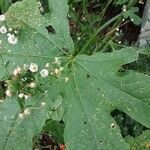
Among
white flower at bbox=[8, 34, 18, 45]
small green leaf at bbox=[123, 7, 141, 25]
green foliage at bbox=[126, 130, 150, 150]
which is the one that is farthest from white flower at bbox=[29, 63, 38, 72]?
small green leaf at bbox=[123, 7, 141, 25]

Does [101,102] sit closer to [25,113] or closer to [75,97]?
[75,97]

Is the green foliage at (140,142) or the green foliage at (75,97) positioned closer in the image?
the green foliage at (75,97)

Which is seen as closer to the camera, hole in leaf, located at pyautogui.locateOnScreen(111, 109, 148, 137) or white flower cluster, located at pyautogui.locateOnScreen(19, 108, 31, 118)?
white flower cluster, located at pyautogui.locateOnScreen(19, 108, 31, 118)

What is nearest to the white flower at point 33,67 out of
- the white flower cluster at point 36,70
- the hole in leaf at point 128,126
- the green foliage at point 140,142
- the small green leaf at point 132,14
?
the white flower cluster at point 36,70

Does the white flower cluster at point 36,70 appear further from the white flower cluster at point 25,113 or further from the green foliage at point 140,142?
the green foliage at point 140,142

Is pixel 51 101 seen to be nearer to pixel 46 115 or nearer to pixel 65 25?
pixel 46 115

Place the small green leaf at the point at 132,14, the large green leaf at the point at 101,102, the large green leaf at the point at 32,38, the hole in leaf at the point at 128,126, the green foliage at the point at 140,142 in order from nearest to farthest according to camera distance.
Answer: the large green leaf at the point at 101,102 < the large green leaf at the point at 32,38 < the green foliage at the point at 140,142 < the hole in leaf at the point at 128,126 < the small green leaf at the point at 132,14

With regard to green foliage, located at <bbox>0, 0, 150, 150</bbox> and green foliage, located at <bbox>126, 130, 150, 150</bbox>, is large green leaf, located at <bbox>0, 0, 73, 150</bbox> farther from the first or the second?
green foliage, located at <bbox>126, 130, 150, 150</bbox>
